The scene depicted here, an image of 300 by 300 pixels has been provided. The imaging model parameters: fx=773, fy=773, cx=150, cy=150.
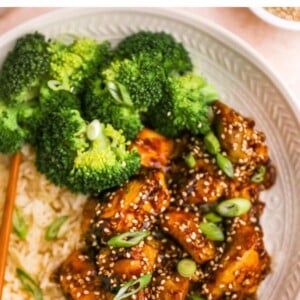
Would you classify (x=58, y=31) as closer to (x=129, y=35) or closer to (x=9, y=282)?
(x=129, y=35)

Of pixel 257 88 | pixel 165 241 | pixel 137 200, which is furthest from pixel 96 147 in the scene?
pixel 257 88

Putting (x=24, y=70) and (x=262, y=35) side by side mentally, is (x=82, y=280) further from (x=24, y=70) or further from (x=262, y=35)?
(x=262, y=35)

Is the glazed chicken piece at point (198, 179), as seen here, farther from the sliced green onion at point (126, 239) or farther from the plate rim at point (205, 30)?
the plate rim at point (205, 30)

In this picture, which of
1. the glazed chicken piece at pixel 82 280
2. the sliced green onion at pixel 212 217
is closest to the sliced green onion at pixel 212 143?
the sliced green onion at pixel 212 217

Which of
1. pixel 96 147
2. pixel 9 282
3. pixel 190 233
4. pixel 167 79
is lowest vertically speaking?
pixel 9 282

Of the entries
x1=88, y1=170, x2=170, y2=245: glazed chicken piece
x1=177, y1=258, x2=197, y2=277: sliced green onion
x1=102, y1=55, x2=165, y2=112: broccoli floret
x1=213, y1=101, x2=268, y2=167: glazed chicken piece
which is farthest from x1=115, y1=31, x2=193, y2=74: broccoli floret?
x1=177, y1=258, x2=197, y2=277: sliced green onion
